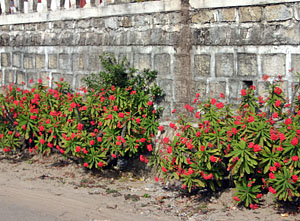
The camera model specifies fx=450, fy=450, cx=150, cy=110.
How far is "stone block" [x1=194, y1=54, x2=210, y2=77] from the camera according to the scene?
268 inches

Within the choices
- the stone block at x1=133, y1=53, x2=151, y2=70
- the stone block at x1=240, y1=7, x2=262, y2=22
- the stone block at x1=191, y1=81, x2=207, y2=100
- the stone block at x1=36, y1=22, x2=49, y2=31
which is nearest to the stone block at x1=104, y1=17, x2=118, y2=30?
the stone block at x1=133, y1=53, x2=151, y2=70

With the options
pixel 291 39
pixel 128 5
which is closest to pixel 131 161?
pixel 128 5

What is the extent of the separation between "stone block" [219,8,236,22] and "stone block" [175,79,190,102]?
1150mm

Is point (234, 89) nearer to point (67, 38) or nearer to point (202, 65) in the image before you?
point (202, 65)

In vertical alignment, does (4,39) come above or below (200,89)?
above

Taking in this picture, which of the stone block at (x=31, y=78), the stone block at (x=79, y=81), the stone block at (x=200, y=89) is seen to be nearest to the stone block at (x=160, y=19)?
the stone block at (x=200, y=89)

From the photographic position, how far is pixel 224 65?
6605 millimetres

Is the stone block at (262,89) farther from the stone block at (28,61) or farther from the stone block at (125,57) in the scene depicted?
the stone block at (28,61)

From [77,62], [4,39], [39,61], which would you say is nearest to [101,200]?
[77,62]

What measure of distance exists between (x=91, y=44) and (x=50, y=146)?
206 cm

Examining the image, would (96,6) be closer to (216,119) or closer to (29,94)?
(29,94)

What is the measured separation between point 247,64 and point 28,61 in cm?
522

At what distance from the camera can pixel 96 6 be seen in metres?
8.23

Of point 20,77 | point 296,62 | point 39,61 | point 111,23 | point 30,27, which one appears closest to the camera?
point 296,62
